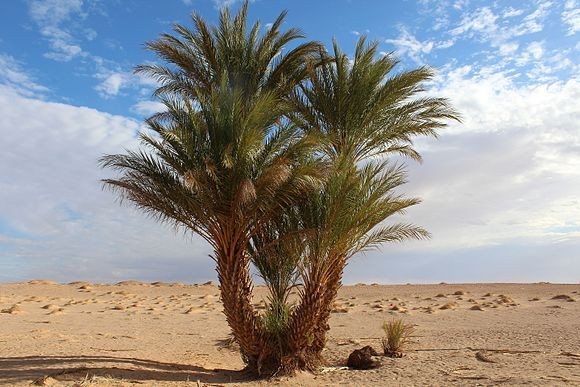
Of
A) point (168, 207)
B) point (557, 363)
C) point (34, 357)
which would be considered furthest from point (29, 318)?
point (557, 363)

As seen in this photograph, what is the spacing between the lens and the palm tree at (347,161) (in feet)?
39.3

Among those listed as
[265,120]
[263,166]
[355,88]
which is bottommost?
[263,166]

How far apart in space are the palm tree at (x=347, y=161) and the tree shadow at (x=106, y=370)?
2046 mm

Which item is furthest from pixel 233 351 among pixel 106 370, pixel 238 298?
pixel 238 298

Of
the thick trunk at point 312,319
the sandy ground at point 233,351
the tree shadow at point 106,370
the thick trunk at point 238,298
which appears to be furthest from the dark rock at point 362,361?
the tree shadow at point 106,370

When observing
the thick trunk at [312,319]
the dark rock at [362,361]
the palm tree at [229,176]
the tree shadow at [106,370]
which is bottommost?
the tree shadow at [106,370]

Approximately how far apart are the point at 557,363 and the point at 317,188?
6.98 metres

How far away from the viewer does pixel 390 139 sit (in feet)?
46.0

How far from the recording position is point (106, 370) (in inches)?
480

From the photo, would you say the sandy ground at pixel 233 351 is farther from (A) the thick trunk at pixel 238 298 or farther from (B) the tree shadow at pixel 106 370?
(A) the thick trunk at pixel 238 298

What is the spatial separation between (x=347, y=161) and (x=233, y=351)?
7646 mm

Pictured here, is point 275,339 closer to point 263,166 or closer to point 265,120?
point 263,166

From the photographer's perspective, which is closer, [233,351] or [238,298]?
[238,298]

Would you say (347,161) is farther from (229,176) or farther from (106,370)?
(106,370)
